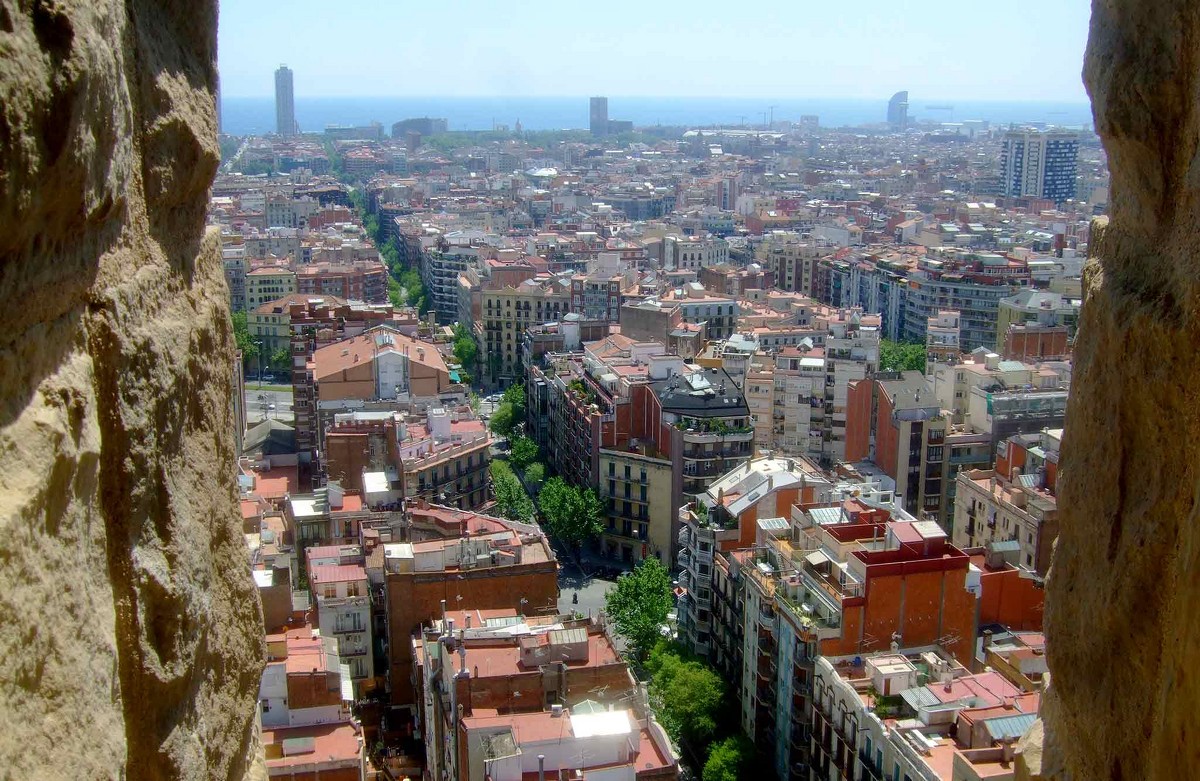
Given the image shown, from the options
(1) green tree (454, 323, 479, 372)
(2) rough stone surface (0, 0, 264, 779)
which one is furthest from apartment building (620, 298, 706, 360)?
(2) rough stone surface (0, 0, 264, 779)

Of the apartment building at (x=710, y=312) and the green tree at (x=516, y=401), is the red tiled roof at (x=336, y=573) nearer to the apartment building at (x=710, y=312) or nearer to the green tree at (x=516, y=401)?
the green tree at (x=516, y=401)

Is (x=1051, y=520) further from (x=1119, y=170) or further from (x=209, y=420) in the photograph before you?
(x=209, y=420)

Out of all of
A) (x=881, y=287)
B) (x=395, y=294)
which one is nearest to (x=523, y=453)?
Result: (x=881, y=287)

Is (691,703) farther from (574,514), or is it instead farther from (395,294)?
(395,294)

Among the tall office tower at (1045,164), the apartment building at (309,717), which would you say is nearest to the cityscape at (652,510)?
the apartment building at (309,717)

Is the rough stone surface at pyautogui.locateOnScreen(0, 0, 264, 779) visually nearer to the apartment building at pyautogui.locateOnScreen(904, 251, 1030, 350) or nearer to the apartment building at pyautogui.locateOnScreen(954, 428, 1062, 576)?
the apartment building at pyautogui.locateOnScreen(954, 428, 1062, 576)
